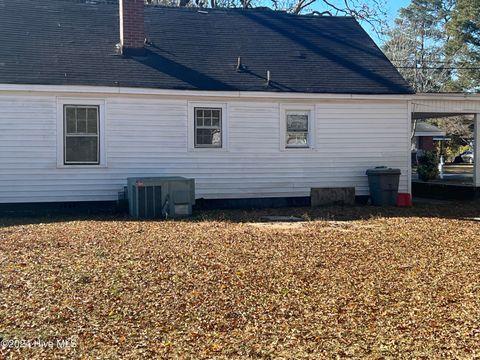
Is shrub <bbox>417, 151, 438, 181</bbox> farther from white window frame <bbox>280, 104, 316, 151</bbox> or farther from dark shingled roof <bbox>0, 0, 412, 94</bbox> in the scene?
white window frame <bbox>280, 104, 316, 151</bbox>

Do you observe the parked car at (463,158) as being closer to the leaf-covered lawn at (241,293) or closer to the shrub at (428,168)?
the shrub at (428,168)

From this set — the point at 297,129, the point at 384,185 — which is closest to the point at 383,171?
the point at 384,185

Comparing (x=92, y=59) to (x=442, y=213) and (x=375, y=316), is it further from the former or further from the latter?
(x=375, y=316)

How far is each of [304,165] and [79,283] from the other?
924cm

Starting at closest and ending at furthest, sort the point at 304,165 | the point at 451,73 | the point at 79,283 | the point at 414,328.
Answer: the point at 414,328
the point at 79,283
the point at 304,165
the point at 451,73

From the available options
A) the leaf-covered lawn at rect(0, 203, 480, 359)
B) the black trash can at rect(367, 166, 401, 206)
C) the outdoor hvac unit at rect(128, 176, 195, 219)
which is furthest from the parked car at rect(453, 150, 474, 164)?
the leaf-covered lawn at rect(0, 203, 480, 359)

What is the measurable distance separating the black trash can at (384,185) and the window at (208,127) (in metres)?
4.20

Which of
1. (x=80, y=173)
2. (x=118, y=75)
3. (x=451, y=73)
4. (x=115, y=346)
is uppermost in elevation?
(x=451, y=73)

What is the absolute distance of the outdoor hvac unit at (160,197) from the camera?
12109 millimetres

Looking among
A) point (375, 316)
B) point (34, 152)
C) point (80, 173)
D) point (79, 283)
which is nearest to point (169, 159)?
point (80, 173)

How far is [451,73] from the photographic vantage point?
41.7 metres

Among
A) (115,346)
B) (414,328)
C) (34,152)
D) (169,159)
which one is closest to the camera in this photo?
(115,346)

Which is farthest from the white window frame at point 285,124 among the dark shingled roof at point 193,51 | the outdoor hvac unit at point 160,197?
the outdoor hvac unit at point 160,197

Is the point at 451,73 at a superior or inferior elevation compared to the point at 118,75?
superior
